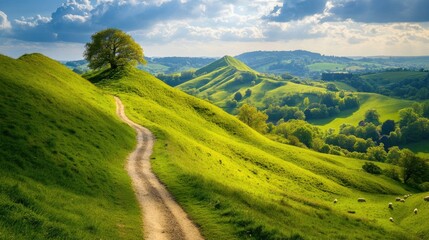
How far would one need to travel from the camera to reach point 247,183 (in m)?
48.2

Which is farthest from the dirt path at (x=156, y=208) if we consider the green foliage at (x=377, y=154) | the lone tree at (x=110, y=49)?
the green foliage at (x=377, y=154)

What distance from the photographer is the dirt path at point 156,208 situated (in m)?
22.2

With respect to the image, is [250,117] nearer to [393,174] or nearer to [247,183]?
[393,174]

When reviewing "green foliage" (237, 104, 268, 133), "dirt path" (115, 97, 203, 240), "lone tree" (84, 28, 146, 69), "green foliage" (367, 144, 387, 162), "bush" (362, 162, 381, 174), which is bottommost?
"green foliage" (367, 144, 387, 162)

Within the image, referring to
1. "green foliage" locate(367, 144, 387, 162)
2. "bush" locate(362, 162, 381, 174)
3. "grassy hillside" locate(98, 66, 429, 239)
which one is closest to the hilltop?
"grassy hillside" locate(98, 66, 429, 239)

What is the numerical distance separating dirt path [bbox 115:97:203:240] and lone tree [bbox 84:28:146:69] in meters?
64.3

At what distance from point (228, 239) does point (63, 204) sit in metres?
11.3

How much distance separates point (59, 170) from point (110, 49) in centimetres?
7944

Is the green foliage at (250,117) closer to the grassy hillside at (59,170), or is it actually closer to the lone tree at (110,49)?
the lone tree at (110,49)

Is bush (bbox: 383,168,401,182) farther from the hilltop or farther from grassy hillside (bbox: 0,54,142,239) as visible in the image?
grassy hillside (bbox: 0,54,142,239)

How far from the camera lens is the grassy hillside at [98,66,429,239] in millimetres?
26203

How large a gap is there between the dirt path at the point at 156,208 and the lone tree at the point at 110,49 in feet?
211

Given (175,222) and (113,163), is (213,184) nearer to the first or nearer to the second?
(175,222)

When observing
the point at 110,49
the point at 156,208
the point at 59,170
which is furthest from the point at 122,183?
the point at 110,49
